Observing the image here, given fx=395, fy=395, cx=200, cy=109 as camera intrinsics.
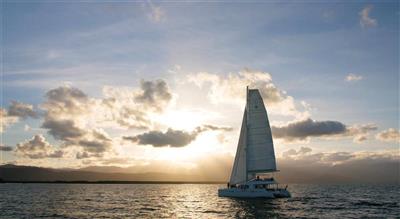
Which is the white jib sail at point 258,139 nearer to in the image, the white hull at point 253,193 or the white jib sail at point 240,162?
the white jib sail at point 240,162

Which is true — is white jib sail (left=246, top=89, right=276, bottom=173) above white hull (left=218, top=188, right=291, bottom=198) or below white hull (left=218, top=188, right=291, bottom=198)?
above

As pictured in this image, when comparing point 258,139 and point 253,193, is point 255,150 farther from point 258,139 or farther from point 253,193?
point 253,193

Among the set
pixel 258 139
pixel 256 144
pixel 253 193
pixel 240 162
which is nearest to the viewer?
pixel 253 193

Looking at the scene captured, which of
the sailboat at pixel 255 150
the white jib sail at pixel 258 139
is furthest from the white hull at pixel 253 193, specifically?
the white jib sail at pixel 258 139

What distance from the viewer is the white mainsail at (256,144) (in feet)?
268

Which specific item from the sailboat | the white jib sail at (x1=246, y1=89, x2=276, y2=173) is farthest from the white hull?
the white jib sail at (x1=246, y1=89, x2=276, y2=173)

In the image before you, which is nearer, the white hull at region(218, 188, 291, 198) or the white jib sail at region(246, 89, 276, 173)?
the white hull at region(218, 188, 291, 198)

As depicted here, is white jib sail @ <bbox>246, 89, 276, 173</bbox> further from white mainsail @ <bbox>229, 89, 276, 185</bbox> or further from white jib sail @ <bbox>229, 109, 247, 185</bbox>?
white jib sail @ <bbox>229, 109, 247, 185</bbox>

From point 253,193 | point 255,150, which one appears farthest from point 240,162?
point 253,193

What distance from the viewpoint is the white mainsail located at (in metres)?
81.8

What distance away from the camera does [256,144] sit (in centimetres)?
8225

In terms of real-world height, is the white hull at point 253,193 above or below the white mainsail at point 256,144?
below

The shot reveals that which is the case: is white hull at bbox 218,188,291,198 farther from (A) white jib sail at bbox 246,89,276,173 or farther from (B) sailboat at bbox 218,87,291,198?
(A) white jib sail at bbox 246,89,276,173

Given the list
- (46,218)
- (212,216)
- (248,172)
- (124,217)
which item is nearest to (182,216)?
(212,216)
